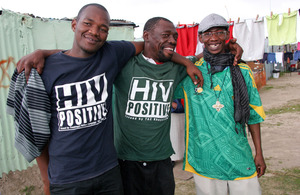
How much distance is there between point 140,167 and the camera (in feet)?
6.90

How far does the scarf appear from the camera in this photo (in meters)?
2.09

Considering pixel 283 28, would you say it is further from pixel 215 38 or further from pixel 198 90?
pixel 198 90

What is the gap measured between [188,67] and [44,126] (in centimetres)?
123

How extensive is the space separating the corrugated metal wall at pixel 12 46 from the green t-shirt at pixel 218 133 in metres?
2.82

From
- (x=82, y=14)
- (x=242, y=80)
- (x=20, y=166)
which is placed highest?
(x=82, y=14)

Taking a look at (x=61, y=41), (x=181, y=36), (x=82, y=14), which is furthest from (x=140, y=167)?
(x=181, y=36)

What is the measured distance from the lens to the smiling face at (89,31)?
69.5 inches

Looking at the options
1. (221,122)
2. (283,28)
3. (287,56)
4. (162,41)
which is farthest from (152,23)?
(287,56)

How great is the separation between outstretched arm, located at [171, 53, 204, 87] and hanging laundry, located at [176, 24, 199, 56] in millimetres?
3967

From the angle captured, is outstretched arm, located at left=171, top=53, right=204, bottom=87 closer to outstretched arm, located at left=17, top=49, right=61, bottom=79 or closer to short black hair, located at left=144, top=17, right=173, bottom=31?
short black hair, located at left=144, top=17, right=173, bottom=31

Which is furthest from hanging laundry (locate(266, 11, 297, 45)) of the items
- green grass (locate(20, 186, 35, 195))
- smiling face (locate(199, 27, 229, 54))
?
green grass (locate(20, 186, 35, 195))

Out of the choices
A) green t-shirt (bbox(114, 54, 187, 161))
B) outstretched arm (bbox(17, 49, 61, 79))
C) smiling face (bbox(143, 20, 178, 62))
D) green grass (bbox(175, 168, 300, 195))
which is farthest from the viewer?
green grass (bbox(175, 168, 300, 195))

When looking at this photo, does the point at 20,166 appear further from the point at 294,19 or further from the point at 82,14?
the point at 294,19

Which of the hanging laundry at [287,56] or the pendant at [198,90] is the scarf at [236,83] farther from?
the hanging laundry at [287,56]
